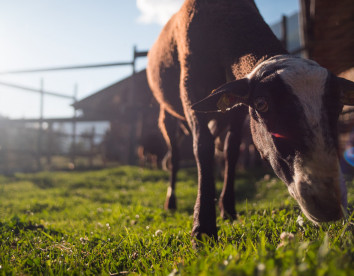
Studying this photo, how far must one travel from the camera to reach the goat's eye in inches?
72.3

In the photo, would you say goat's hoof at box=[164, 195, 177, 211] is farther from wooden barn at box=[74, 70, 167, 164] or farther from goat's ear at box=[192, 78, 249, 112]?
wooden barn at box=[74, 70, 167, 164]

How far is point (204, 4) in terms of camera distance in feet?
9.85

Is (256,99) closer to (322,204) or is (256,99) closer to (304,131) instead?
(304,131)

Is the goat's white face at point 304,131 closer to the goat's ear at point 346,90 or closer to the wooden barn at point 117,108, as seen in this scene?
the goat's ear at point 346,90

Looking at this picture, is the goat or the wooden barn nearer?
the goat

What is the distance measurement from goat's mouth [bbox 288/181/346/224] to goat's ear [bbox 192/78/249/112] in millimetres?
762

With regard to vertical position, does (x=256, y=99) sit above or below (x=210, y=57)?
below

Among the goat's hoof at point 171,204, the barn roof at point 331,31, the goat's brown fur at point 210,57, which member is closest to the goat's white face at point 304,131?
the goat's brown fur at point 210,57

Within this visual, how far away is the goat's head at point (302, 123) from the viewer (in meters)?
1.50

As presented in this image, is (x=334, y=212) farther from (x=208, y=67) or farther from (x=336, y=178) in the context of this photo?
(x=208, y=67)

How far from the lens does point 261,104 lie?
6.08 feet

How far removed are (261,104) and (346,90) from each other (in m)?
0.56

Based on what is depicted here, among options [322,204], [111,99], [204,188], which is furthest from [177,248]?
[111,99]

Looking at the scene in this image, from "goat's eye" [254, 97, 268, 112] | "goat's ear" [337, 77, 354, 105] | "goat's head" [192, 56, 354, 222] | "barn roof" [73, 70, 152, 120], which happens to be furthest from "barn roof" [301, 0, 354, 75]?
"barn roof" [73, 70, 152, 120]
